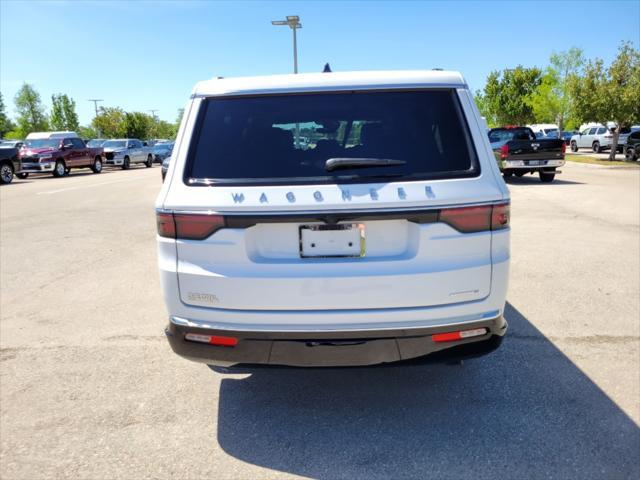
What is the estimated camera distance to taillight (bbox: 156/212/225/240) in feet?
8.28

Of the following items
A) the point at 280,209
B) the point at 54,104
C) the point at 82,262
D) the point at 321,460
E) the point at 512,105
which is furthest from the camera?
the point at 54,104

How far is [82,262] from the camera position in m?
6.98

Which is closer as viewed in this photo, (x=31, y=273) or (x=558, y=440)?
(x=558, y=440)

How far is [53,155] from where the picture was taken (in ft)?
80.8

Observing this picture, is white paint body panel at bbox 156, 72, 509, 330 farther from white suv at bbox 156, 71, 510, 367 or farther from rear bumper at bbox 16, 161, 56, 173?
rear bumper at bbox 16, 161, 56, 173

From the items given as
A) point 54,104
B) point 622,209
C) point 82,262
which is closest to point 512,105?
point 622,209

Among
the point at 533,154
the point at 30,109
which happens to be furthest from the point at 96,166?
the point at 30,109

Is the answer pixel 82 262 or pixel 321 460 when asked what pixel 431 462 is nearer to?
pixel 321 460

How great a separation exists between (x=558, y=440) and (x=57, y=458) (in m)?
2.71

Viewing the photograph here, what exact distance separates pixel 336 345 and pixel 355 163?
36.3 inches

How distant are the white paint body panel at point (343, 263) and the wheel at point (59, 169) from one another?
25.7 meters

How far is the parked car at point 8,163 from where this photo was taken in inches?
820

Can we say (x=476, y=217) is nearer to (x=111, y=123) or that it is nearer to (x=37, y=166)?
(x=37, y=166)

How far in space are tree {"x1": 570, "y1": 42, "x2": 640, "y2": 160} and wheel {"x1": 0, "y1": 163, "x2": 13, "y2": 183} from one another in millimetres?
29256
